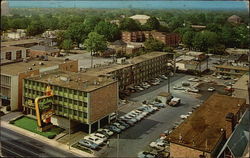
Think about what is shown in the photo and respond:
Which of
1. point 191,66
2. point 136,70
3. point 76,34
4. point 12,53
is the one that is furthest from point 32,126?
point 76,34

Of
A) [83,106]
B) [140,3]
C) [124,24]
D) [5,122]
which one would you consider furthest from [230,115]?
[140,3]

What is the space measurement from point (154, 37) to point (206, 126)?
53.2 ft

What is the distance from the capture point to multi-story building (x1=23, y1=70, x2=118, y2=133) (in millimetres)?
7082

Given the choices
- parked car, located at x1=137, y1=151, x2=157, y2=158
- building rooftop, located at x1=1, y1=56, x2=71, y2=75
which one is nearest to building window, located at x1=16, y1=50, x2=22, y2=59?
building rooftop, located at x1=1, y1=56, x2=71, y2=75

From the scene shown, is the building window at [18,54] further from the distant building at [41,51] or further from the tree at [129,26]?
the tree at [129,26]

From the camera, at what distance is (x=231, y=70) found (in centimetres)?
1335

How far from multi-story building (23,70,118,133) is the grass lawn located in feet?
0.72

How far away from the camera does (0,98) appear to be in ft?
28.6

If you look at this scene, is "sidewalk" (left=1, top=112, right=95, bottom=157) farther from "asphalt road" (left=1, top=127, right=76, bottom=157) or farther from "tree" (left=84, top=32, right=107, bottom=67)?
"tree" (left=84, top=32, right=107, bottom=67)

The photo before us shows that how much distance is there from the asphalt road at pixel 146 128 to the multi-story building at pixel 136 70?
674 mm

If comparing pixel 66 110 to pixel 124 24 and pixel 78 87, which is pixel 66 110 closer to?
pixel 78 87

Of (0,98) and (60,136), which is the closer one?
(60,136)

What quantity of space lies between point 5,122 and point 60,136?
1763 millimetres

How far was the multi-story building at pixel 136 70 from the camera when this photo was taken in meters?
10.1
